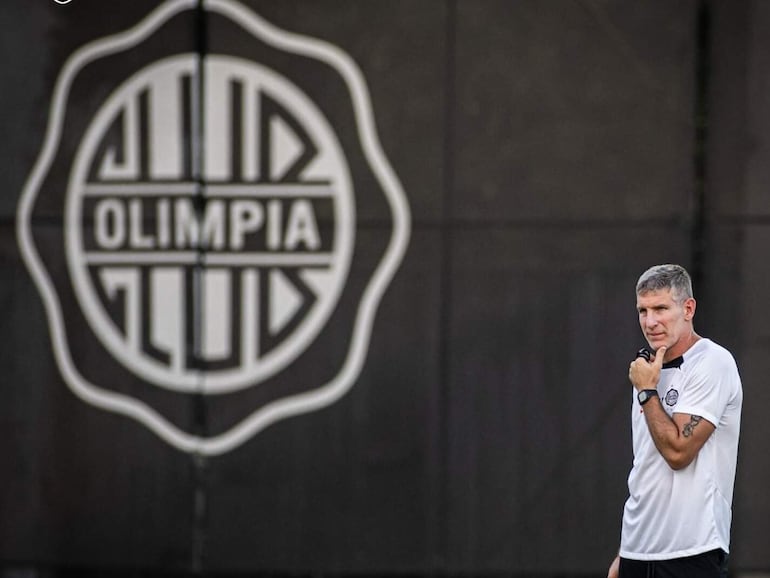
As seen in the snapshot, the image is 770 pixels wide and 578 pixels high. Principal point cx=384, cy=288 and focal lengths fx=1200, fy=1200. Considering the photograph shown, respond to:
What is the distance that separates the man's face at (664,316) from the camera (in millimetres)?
4402

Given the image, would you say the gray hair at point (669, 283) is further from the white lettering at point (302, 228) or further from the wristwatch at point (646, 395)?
the white lettering at point (302, 228)

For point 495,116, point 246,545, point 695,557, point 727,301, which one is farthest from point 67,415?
point 695,557

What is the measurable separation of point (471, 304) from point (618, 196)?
119cm

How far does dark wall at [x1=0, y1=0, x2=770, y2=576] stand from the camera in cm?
779

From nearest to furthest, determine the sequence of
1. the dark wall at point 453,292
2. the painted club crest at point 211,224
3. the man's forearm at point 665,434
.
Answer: the man's forearm at point 665,434, the dark wall at point 453,292, the painted club crest at point 211,224

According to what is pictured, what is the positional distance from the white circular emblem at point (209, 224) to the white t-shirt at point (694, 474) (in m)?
3.83

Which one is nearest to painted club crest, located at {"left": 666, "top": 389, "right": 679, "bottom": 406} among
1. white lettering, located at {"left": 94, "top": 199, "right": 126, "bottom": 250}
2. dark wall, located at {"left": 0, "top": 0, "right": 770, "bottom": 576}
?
dark wall, located at {"left": 0, "top": 0, "right": 770, "bottom": 576}

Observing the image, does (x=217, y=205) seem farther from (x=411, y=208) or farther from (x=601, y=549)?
(x=601, y=549)

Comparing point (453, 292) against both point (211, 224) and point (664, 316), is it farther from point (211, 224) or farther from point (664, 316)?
point (664, 316)

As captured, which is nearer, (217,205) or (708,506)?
(708,506)

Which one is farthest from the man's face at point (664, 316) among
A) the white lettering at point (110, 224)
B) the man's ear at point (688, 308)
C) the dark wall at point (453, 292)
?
the white lettering at point (110, 224)

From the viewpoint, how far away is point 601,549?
26.0 ft

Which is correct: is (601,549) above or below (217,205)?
below

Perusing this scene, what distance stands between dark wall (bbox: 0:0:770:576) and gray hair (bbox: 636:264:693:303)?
11.2 feet
